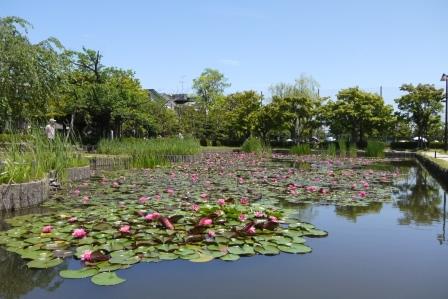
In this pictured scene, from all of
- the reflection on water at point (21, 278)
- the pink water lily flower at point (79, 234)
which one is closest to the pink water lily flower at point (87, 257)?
the reflection on water at point (21, 278)

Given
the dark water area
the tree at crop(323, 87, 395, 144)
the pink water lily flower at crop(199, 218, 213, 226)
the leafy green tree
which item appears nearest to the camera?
the dark water area

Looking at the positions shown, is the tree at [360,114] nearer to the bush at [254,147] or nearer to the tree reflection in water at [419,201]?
the bush at [254,147]

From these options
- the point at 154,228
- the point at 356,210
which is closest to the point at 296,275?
the point at 154,228

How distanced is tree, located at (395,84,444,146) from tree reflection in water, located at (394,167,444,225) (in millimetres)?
19111

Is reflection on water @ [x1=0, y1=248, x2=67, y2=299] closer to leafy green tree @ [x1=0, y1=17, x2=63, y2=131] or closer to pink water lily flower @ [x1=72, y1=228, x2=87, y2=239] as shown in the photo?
pink water lily flower @ [x1=72, y1=228, x2=87, y2=239]

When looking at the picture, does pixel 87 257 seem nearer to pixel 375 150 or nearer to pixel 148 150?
pixel 148 150

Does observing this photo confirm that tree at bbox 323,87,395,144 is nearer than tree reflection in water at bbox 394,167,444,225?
No

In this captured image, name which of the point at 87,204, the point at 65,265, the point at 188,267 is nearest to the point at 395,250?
the point at 188,267

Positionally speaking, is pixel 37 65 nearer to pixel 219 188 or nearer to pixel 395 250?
pixel 219 188

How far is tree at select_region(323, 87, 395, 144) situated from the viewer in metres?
28.4

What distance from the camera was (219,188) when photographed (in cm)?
834

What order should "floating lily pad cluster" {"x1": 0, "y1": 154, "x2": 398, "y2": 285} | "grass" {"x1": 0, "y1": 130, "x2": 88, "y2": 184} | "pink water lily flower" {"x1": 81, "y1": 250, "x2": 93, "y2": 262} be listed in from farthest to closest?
1. "grass" {"x1": 0, "y1": 130, "x2": 88, "y2": 184}
2. "floating lily pad cluster" {"x1": 0, "y1": 154, "x2": 398, "y2": 285}
3. "pink water lily flower" {"x1": 81, "y1": 250, "x2": 93, "y2": 262}

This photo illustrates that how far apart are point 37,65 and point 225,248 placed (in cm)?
Answer: 1172

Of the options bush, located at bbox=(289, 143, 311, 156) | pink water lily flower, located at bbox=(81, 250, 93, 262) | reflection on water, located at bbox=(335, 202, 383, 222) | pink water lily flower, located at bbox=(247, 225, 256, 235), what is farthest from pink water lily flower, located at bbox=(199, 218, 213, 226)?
bush, located at bbox=(289, 143, 311, 156)
